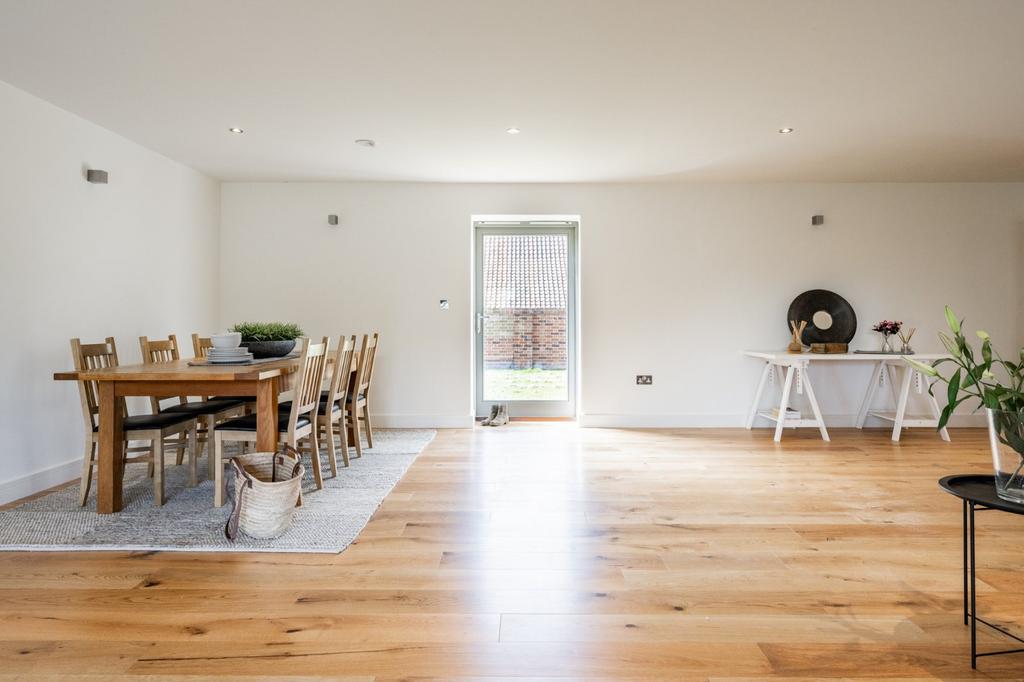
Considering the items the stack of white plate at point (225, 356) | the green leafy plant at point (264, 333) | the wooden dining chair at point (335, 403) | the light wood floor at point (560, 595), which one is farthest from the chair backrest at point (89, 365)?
the wooden dining chair at point (335, 403)

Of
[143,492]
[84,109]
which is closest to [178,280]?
[84,109]

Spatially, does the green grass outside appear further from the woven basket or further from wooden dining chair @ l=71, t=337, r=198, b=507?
the woven basket

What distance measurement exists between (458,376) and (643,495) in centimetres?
258

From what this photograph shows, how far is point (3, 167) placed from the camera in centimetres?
312

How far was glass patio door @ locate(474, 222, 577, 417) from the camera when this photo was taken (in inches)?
221

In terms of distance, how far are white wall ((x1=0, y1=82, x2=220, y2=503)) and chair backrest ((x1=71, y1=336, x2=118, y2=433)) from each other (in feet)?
1.51

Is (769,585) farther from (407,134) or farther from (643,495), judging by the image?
(407,134)

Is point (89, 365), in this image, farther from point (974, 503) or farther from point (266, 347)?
point (974, 503)

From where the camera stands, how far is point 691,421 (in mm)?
5359

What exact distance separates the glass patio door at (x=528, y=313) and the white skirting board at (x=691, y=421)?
381mm

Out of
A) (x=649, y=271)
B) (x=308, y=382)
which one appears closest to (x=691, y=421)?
(x=649, y=271)

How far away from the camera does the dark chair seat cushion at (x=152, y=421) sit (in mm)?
2934

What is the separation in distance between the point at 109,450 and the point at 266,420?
766 mm

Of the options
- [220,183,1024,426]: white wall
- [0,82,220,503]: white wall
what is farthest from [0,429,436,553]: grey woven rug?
[220,183,1024,426]: white wall
